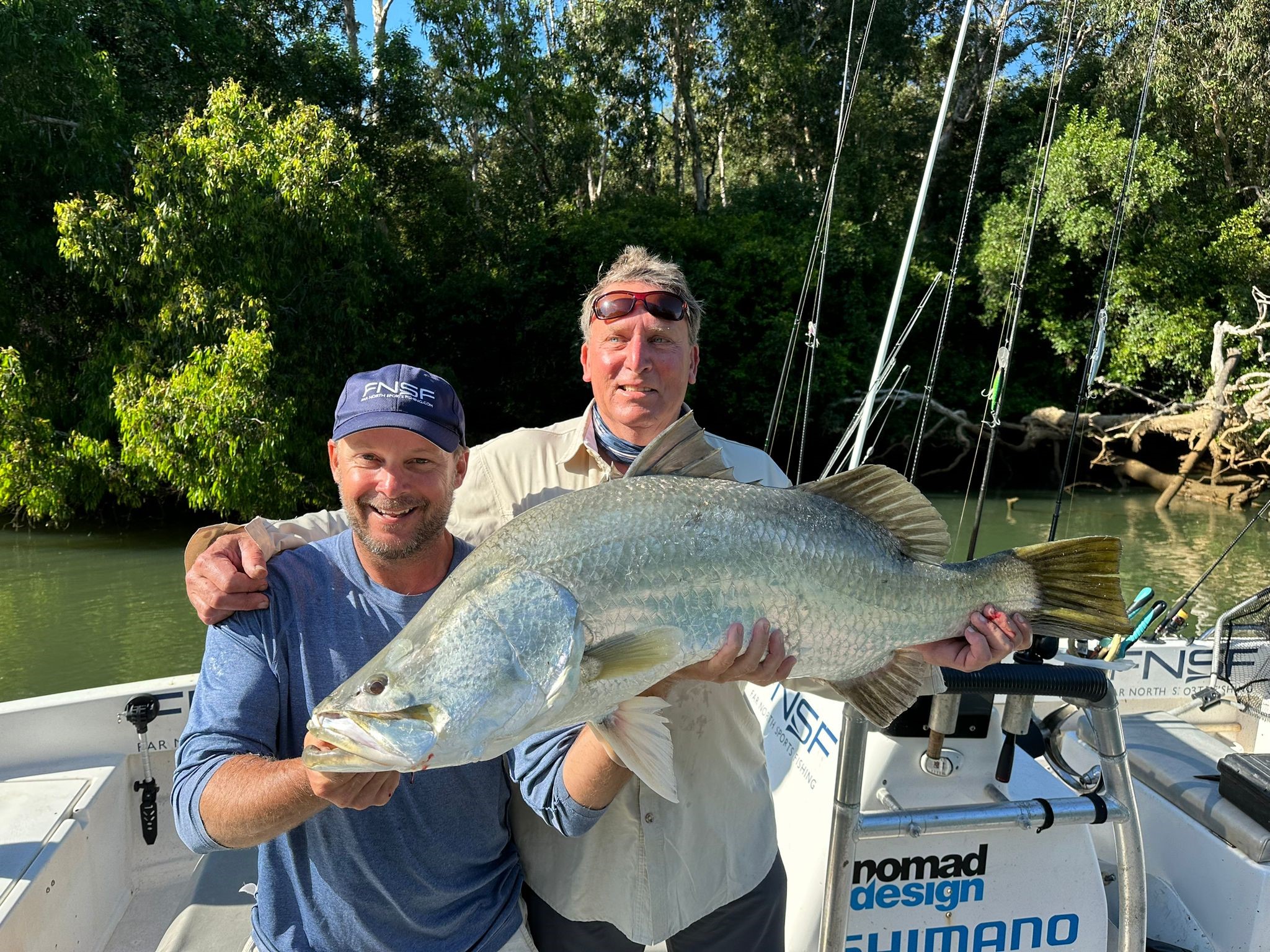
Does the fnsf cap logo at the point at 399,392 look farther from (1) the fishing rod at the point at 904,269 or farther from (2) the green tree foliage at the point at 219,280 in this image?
(2) the green tree foliage at the point at 219,280

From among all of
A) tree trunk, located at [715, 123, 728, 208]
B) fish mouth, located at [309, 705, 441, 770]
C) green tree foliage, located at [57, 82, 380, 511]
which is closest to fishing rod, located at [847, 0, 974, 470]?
fish mouth, located at [309, 705, 441, 770]

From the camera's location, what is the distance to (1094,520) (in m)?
20.8

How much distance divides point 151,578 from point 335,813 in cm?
1457

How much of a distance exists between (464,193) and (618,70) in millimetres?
7835

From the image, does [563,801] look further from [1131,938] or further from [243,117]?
[243,117]

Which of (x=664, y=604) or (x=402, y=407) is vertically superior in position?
(x=402, y=407)

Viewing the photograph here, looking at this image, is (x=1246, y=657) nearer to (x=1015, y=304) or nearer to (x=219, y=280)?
(x=1015, y=304)

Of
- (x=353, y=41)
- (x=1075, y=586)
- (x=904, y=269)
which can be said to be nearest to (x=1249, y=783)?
(x=1075, y=586)

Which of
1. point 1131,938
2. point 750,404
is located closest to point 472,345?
point 750,404

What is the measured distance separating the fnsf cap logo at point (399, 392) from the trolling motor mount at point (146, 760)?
240 centimetres

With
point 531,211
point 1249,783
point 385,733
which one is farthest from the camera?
point 531,211

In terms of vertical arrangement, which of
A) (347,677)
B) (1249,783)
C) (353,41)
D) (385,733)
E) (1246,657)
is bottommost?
(1246,657)

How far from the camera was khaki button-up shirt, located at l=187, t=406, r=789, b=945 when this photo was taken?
90.7 inches

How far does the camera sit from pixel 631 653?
171 centimetres
